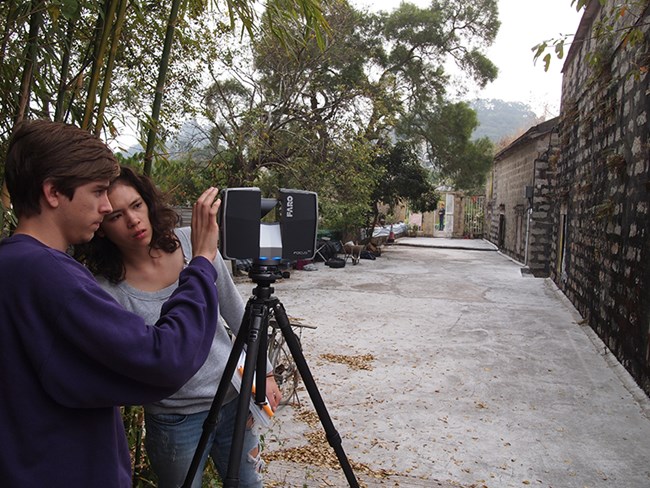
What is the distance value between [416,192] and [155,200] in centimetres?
1580

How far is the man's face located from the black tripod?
0.55 metres

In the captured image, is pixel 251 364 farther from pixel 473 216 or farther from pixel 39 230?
pixel 473 216

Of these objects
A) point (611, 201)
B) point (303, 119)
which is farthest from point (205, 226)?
point (303, 119)

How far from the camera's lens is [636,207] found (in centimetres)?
456

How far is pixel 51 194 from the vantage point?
33.9 inches

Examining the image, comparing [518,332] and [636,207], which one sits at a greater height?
[636,207]

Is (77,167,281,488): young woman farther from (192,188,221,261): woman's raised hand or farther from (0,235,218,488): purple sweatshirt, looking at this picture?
(0,235,218,488): purple sweatshirt

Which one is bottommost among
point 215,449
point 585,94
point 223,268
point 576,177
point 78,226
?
point 215,449

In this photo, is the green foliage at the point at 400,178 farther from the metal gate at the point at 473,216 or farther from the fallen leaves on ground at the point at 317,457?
the fallen leaves on ground at the point at 317,457

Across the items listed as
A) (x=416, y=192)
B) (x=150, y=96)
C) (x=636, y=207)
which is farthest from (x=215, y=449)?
(x=416, y=192)

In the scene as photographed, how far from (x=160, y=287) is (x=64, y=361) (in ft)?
2.02

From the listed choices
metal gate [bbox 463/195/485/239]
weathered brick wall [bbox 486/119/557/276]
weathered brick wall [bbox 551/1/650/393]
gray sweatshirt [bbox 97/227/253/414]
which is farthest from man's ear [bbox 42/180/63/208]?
metal gate [bbox 463/195/485/239]

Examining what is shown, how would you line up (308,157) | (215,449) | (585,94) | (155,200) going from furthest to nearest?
(308,157) < (585,94) < (215,449) < (155,200)

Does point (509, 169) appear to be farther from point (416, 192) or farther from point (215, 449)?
point (215, 449)
